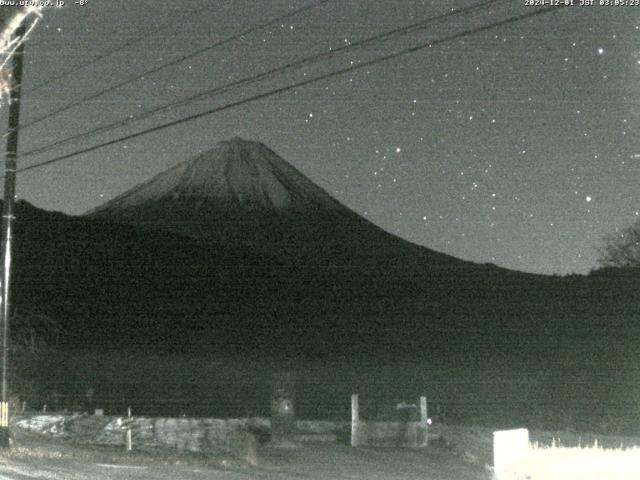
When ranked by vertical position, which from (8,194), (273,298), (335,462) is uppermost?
(273,298)

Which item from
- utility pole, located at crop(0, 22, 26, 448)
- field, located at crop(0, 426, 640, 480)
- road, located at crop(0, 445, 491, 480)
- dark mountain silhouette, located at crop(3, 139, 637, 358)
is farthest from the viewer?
dark mountain silhouette, located at crop(3, 139, 637, 358)

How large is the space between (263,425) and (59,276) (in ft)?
260

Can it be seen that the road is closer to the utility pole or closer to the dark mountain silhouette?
the utility pole

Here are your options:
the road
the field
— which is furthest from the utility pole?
the road

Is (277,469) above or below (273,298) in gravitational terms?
below

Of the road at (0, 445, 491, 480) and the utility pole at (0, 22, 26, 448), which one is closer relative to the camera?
the road at (0, 445, 491, 480)

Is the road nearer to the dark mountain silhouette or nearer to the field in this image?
the field

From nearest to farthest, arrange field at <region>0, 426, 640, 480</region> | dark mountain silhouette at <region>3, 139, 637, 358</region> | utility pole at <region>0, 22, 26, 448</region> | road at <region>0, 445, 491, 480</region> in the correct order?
field at <region>0, 426, 640, 480</region>, road at <region>0, 445, 491, 480</region>, utility pole at <region>0, 22, 26, 448</region>, dark mountain silhouette at <region>3, 139, 637, 358</region>

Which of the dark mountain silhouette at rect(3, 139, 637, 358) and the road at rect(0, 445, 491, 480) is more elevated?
the dark mountain silhouette at rect(3, 139, 637, 358)

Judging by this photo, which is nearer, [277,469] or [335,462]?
[277,469]

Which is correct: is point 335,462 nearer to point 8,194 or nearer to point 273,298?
point 8,194

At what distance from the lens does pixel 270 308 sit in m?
103

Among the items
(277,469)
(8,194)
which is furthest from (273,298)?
(277,469)

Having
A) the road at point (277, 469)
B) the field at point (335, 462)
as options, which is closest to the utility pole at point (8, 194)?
the field at point (335, 462)
